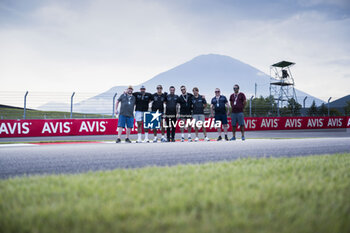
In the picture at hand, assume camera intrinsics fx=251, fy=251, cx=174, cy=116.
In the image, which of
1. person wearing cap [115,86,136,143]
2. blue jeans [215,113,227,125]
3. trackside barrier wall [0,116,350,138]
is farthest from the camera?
trackside barrier wall [0,116,350,138]

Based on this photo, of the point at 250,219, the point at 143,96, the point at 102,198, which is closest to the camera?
the point at 250,219

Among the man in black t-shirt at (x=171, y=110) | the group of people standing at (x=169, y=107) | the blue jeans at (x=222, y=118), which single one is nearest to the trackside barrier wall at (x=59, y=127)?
the group of people standing at (x=169, y=107)

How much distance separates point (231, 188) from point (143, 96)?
7090 mm

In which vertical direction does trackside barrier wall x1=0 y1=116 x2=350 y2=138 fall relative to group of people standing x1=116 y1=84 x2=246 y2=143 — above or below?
below

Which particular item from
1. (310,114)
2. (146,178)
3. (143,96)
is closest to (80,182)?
(146,178)

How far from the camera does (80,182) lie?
2.46m

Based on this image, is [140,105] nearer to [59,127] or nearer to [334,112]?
[59,127]

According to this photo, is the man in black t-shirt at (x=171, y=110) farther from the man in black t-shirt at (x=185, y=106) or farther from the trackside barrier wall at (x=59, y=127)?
the trackside barrier wall at (x=59, y=127)

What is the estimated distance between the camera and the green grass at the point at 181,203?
1418 millimetres

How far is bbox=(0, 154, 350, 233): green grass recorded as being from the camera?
1.42m

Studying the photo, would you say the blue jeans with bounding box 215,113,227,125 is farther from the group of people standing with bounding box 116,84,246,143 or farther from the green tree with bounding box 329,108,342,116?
the green tree with bounding box 329,108,342,116

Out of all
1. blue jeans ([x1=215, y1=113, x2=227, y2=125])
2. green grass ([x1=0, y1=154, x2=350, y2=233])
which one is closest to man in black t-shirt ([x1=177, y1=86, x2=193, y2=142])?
blue jeans ([x1=215, y1=113, x2=227, y2=125])

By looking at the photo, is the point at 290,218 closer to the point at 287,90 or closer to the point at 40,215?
the point at 40,215

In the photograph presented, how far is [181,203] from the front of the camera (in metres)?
1.74
